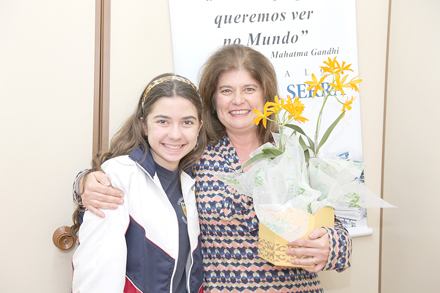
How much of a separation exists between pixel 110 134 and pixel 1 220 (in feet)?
1.84

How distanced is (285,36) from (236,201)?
905 millimetres

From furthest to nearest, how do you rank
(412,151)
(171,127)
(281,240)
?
(412,151), (171,127), (281,240)

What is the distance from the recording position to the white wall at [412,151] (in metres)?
1.30

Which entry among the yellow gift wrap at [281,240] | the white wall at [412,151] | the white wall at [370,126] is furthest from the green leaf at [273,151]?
the white wall at [370,126]

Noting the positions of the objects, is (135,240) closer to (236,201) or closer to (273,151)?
(236,201)

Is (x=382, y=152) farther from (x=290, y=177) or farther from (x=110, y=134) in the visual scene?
(x=110, y=134)

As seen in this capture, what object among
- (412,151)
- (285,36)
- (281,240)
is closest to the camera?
(281,240)

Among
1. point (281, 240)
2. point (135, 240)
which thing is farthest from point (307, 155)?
point (135, 240)

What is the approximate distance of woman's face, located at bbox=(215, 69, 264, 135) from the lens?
1.36m

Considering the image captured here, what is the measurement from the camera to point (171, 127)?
118 centimetres

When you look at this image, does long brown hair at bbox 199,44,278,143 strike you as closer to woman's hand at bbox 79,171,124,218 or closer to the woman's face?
the woman's face

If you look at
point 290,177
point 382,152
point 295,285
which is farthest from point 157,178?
point 382,152

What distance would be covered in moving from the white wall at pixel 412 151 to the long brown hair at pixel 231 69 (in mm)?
612

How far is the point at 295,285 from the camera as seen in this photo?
1268 millimetres
